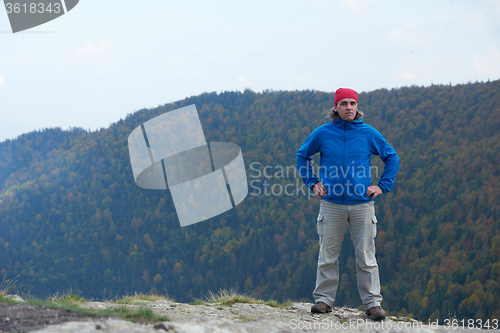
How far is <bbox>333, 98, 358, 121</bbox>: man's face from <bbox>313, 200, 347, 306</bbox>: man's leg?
0.82 meters

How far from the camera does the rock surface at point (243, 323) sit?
8.77 feet

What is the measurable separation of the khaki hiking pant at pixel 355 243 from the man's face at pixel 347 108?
2.66 feet

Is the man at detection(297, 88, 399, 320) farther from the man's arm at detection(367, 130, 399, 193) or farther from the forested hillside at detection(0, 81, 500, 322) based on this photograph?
the forested hillside at detection(0, 81, 500, 322)

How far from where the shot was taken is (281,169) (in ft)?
349

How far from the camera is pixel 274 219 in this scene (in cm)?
9162

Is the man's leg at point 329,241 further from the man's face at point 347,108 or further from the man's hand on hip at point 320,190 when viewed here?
the man's face at point 347,108

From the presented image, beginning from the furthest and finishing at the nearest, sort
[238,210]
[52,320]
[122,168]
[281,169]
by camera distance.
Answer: [122,168]
[281,169]
[238,210]
[52,320]

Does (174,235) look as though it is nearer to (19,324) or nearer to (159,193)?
(159,193)

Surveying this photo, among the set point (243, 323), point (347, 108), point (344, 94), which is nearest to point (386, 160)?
point (347, 108)

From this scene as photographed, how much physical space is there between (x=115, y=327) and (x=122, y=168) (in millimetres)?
122358

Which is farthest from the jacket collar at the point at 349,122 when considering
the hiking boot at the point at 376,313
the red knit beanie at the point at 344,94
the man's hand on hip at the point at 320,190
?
the hiking boot at the point at 376,313

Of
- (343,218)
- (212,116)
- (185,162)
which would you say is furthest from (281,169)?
(343,218)

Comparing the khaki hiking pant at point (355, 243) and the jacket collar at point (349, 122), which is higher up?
the jacket collar at point (349, 122)

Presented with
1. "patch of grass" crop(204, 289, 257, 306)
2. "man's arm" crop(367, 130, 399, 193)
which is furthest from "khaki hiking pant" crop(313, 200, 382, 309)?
"patch of grass" crop(204, 289, 257, 306)
